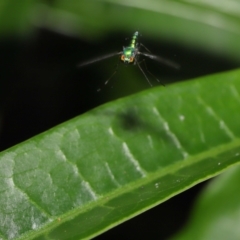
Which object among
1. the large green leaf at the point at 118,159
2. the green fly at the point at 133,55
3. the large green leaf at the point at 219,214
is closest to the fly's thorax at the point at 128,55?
the green fly at the point at 133,55

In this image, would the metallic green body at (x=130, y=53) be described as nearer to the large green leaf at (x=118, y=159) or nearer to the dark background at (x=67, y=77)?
the dark background at (x=67, y=77)

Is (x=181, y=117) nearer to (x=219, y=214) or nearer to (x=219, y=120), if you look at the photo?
(x=219, y=120)

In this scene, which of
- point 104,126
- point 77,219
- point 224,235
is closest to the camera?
point 77,219

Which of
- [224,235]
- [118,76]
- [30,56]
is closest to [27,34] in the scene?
[30,56]

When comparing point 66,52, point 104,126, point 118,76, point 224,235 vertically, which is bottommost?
point 224,235

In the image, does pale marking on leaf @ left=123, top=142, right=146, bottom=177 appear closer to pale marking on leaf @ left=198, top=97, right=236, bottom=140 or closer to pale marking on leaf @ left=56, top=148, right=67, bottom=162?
pale marking on leaf @ left=56, top=148, right=67, bottom=162

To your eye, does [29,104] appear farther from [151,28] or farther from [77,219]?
[77,219]

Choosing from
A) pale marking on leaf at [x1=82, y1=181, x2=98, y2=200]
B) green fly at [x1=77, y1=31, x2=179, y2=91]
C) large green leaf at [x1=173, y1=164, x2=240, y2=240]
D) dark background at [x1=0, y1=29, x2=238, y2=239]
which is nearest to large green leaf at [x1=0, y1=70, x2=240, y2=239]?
pale marking on leaf at [x1=82, y1=181, x2=98, y2=200]
